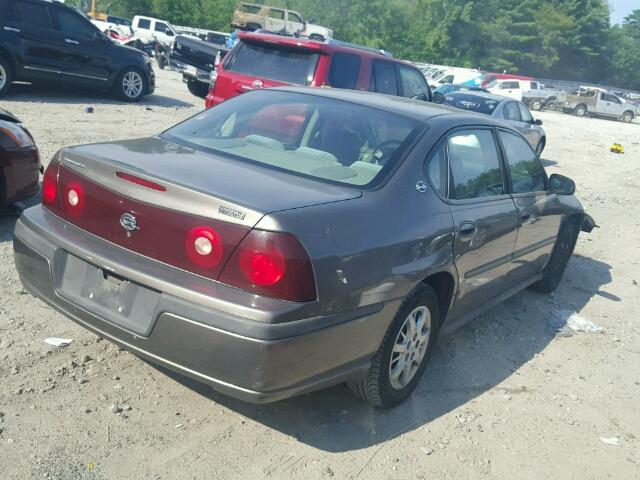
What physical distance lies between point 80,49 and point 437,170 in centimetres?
1092

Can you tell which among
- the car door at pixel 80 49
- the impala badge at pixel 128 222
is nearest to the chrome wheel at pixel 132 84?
the car door at pixel 80 49

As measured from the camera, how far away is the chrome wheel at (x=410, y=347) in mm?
3623

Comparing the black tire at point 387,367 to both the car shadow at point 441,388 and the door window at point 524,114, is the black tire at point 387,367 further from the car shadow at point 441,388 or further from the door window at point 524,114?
the door window at point 524,114

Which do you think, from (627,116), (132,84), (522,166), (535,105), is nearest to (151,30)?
(535,105)

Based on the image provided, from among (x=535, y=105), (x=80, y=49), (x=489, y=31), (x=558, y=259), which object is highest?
(x=489, y=31)

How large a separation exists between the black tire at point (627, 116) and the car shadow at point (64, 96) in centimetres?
3261

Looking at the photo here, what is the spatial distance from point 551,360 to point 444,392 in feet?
3.83

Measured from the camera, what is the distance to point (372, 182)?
3.44 metres

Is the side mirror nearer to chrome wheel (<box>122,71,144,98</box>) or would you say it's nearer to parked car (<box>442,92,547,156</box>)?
parked car (<box>442,92,547,156</box>)

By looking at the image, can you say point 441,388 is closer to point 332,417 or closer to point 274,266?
point 332,417

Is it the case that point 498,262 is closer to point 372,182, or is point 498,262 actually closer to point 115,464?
point 372,182

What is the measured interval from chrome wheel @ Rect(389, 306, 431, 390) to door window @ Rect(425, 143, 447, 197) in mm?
680

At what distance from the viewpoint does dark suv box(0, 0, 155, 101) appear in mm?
11930

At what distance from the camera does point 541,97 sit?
39875mm
